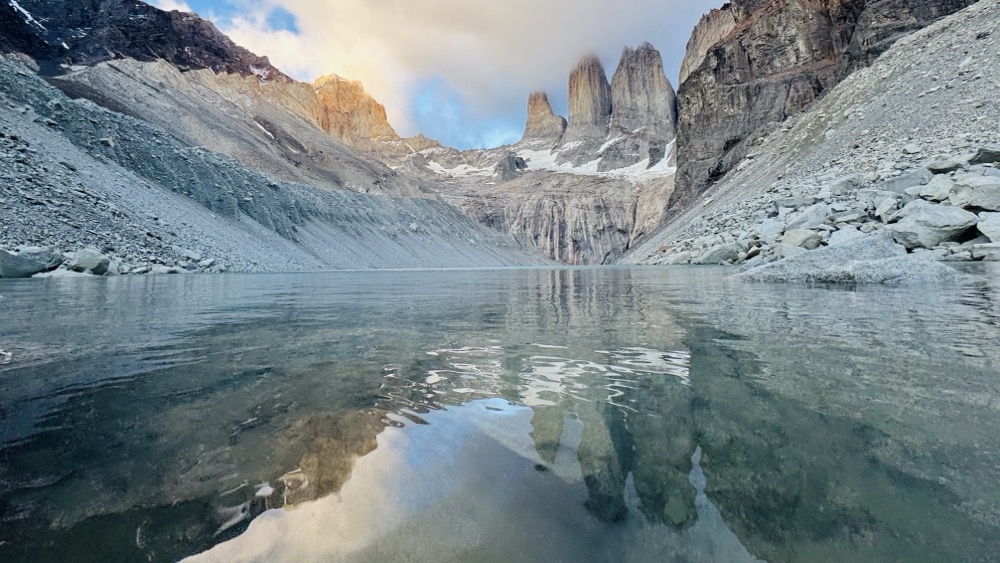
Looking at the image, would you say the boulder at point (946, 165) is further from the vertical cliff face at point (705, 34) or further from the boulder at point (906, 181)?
the vertical cliff face at point (705, 34)

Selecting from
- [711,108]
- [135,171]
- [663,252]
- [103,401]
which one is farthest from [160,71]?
[103,401]

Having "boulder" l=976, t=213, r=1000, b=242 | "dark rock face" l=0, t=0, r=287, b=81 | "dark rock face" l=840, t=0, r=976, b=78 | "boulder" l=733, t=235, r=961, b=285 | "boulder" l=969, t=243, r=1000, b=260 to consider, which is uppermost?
"dark rock face" l=0, t=0, r=287, b=81

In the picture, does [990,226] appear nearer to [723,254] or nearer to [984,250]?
[984,250]

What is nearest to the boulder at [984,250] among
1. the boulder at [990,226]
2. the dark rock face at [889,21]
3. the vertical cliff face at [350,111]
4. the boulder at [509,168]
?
the boulder at [990,226]

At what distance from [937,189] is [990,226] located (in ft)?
10.9

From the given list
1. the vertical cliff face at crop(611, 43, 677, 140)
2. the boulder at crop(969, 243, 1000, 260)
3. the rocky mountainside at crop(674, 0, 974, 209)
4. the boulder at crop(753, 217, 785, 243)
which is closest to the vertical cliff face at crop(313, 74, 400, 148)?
the vertical cliff face at crop(611, 43, 677, 140)

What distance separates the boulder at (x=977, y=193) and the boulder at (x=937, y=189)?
36cm

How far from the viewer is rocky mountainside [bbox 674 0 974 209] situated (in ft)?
129

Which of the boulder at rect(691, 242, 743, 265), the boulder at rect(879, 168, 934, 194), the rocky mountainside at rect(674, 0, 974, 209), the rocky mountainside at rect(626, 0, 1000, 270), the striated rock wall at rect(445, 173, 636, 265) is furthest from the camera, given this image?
the striated rock wall at rect(445, 173, 636, 265)

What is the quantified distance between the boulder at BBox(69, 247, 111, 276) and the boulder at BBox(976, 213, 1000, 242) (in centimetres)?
2904

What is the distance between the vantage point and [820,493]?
1388mm

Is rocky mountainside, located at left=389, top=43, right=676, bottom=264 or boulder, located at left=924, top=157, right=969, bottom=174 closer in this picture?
boulder, located at left=924, top=157, right=969, bottom=174

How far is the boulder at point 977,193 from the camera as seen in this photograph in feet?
42.6

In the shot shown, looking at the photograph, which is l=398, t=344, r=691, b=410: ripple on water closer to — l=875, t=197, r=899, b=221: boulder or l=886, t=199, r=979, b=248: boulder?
l=886, t=199, r=979, b=248: boulder
